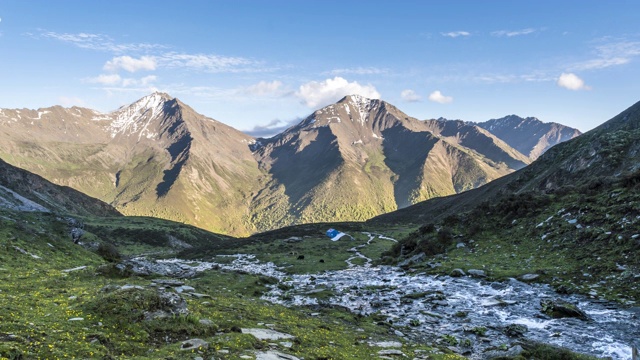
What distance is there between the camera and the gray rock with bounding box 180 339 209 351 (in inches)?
644

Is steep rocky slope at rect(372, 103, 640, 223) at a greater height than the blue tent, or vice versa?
steep rocky slope at rect(372, 103, 640, 223)

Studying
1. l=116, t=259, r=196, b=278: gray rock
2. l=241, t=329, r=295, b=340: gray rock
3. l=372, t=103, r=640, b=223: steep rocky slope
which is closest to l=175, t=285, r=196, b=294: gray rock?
l=116, t=259, r=196, b=278: gray rock

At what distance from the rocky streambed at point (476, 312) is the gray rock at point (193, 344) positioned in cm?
1438

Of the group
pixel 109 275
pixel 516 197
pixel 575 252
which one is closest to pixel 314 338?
pixel 109 275

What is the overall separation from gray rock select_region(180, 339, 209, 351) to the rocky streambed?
1438cm

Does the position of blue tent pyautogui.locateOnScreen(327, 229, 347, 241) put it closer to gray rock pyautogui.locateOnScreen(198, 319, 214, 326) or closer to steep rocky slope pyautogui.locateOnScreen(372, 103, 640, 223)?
steep rocky slope pyautogui.locateOnScreen(372, 103, 640, 223)

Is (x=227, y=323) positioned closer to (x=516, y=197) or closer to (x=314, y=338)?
(x=314, y=338)

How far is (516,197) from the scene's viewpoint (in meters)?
53.8

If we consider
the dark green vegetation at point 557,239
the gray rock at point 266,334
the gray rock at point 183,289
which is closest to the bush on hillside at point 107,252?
the gray rock at point 183,289

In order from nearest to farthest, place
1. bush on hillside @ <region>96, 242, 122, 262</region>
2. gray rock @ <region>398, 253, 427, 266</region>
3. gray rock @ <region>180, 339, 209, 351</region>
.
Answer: gray rock @ <region>180, 339, 209, 351</region> < gray rock @ <region>398, 253, 427, 266</region> < bush on hillside @ <region>96, 242, 122, 262</region>

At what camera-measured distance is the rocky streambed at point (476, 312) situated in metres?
22.5

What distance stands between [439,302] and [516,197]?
28.8m

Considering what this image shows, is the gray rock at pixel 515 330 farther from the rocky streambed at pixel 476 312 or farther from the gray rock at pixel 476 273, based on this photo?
the gray rock at pixel 476 273

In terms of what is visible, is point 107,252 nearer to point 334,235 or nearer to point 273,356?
point 273,356
